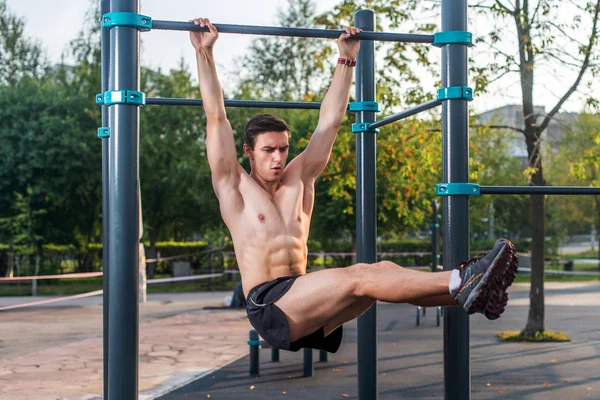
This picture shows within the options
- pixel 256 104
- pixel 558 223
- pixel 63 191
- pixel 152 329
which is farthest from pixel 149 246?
pixel 558 223

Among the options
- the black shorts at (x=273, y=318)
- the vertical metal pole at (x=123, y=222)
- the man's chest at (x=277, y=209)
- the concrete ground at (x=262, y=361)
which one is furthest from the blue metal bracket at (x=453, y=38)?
the concrete ground at (x=262, y=361)

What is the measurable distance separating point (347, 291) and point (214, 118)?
1.04m

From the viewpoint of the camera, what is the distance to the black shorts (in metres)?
3.37

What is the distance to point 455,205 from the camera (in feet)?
11.1

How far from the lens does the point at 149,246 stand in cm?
2114

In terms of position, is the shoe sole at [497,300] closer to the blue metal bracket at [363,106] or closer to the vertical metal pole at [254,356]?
the blue metal bracket at [363,106]

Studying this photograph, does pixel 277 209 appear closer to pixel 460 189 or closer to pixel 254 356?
pixel 460 189

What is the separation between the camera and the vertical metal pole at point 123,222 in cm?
318

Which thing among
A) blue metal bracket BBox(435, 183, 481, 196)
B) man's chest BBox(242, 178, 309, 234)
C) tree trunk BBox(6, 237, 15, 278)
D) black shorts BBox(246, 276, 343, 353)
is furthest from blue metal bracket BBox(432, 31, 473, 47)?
tree trunk BBox(6, 237, 15, 278)

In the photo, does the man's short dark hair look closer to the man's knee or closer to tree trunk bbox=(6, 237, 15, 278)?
the man's knee

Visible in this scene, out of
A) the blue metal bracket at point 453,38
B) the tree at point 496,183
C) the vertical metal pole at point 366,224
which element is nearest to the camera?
the blue metal bracket at point 453,38

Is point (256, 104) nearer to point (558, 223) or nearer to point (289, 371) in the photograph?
point (289, 371)

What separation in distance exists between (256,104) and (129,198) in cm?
179

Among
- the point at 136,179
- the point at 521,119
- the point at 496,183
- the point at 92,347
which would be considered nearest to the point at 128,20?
the point at 136,179
